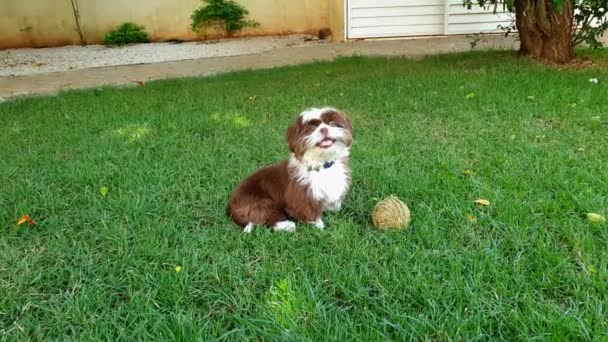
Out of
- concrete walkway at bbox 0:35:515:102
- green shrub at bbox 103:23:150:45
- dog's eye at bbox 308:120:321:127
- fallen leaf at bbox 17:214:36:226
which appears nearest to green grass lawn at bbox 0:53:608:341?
fallen leaf at bbox 17:214:36:226

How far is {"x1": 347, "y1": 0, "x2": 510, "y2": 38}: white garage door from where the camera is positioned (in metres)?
11.5

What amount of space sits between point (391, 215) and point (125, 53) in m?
10.5

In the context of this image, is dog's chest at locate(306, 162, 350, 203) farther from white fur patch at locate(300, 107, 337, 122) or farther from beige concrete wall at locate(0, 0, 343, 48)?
beige concrete wall at locate(0, 0, 343, 48)

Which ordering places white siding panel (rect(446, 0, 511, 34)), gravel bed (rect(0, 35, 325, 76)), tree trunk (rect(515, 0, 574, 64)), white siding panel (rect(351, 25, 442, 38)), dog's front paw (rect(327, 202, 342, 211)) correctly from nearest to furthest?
dog's front paw (rect(327, 202, 342, 211)) < tree trunk (rect(515, 0, 574, 64)) < gravel bed (rect(0, 35, 325, 76)) < white siding panel (rect(446, 0, 511, 34)) < white siding panel (rect(351, 25, 442, 38))

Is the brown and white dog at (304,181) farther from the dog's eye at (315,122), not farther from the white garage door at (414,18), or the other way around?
the white garage door at (414,18)

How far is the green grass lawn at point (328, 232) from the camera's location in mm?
2156

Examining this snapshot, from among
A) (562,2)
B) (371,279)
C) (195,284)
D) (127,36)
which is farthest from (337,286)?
(127,36)

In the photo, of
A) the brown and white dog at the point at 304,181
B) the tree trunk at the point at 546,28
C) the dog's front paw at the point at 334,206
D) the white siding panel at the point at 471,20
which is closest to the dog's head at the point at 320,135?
the brown and white dog at the point at 304,181

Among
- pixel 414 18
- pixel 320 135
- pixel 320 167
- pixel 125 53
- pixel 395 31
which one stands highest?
pixel 320 135

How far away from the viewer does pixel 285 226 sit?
117 inches

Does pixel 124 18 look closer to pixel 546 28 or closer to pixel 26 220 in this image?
pixel 546 28

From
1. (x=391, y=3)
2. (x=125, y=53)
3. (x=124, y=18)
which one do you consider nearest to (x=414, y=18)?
(x=391, y=3)

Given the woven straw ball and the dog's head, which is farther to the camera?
the woven straw ball

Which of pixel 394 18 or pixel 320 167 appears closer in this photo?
pixel 320 167
